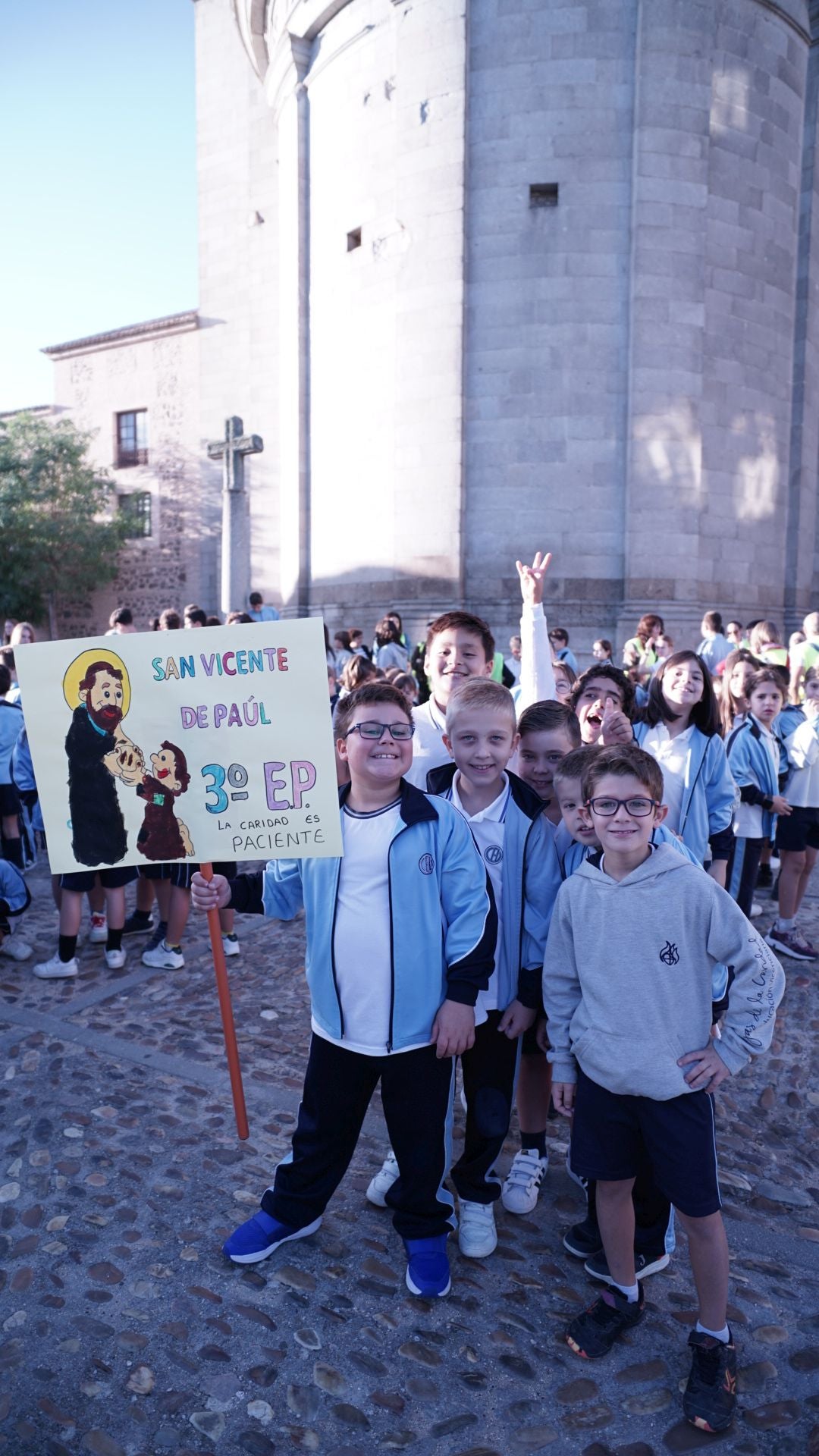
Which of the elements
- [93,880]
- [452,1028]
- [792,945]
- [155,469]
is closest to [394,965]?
[452,1028]

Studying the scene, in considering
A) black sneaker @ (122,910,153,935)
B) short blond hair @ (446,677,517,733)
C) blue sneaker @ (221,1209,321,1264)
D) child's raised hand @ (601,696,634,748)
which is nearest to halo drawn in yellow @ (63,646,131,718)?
short blond hair @ (446,677,517,733)

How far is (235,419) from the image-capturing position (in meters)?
19.3

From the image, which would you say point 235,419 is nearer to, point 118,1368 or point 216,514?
point 216,514

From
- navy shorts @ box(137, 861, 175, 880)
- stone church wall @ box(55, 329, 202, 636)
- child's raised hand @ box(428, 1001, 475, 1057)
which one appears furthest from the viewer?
stone church wall @ box(55, 329, 202, 636)

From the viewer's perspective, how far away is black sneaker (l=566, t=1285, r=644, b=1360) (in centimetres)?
251

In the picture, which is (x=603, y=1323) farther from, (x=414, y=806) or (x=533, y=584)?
(x=533, y=584)

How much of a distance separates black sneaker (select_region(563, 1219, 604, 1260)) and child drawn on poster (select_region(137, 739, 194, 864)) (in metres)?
1.73

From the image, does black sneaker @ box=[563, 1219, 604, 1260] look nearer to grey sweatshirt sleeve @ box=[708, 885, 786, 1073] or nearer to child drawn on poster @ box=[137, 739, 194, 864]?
grey sweatshirt sleeve @ box=[708, 885, 786, 1073]

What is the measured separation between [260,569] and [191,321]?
26.1 feet

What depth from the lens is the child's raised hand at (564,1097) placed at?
2.60m

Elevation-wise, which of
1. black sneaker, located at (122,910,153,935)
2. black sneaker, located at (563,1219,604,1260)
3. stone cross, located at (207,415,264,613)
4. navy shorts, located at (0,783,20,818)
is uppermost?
stone cross, located at (207,415,264,613)

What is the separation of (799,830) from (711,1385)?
13.4 feet

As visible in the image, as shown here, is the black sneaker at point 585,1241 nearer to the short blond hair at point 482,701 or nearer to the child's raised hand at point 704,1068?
the child's raised hand at point 704,1068

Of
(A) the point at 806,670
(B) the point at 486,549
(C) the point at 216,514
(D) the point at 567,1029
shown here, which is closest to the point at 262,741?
(D) the point at 567,1029
